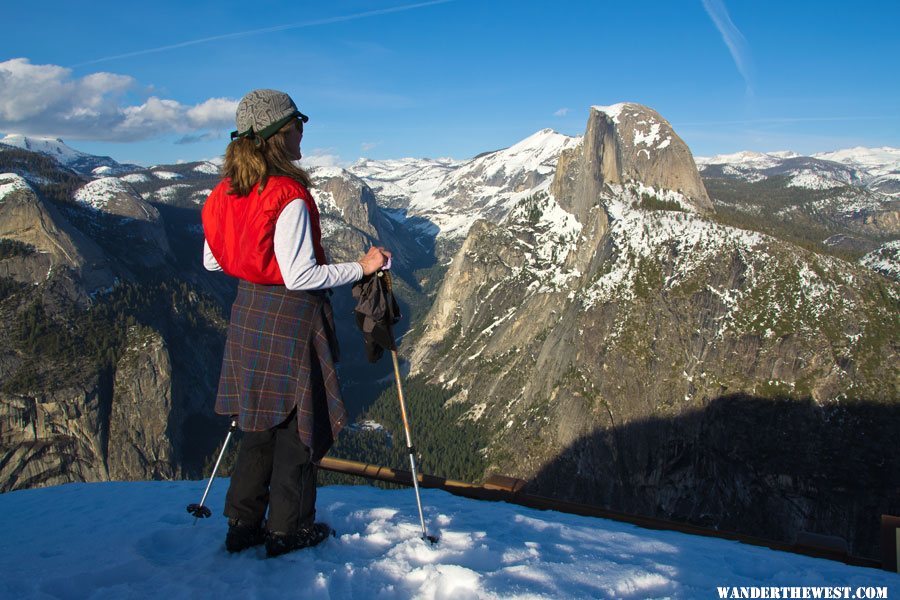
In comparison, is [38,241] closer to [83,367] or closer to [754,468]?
[83,367]

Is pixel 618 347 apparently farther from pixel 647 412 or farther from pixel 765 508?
pixel 765 508

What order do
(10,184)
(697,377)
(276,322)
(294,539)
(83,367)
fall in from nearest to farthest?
(276,322) → (294,539) → (697,377) → (83,367) → (10,184)

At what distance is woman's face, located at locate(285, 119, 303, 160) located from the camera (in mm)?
5170

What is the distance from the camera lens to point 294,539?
5254 millimetres

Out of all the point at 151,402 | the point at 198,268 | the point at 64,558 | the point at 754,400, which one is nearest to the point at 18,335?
the point at 151,402

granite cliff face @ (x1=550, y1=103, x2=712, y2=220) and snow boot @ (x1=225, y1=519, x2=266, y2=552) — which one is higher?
granite cliff face @ (x1=550, y1=103, x2=712, y2=220)

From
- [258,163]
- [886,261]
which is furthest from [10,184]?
[886,261]

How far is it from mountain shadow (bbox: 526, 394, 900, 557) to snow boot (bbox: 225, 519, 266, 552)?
7692 centimetres

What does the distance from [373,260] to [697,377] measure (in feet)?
280

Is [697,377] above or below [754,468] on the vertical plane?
above

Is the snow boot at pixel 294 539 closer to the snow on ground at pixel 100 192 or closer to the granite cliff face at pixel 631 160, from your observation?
the granite cliff face at pixel 631 160

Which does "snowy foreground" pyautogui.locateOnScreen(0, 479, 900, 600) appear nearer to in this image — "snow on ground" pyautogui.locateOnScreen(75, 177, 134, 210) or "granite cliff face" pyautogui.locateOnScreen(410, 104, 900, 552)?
"granite cliff face" pyautogui.locateOnScreen(410, 104, 900, 552)

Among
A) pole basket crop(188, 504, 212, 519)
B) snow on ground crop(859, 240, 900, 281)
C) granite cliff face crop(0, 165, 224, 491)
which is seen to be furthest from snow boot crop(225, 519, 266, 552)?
snow on ground crop(859, 240, 900, 281)

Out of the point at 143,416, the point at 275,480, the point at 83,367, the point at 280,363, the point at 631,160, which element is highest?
the point at 631,160
